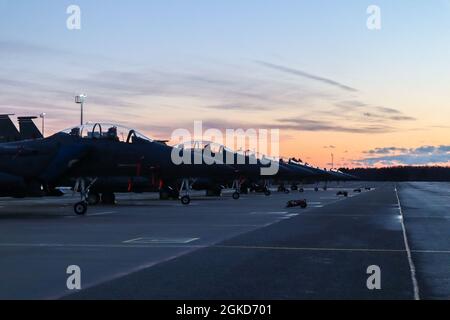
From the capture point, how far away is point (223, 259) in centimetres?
1013

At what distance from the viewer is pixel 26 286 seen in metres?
7.79

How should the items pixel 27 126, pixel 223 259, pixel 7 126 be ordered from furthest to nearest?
pixel 27 126, pixel 7 126, pixel 223 259

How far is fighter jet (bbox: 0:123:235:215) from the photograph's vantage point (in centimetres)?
2019

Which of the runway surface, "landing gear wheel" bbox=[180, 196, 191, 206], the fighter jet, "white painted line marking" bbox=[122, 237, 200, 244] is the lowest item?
the runway surface

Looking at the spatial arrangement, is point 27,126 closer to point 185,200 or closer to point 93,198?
point 93,198

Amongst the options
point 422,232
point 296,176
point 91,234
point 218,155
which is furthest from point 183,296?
point 296,176

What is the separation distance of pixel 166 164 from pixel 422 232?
11.8 m

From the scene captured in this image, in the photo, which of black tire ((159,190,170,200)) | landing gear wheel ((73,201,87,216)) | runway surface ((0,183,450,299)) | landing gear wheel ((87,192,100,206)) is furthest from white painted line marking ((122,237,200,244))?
black tire ((159,190,170,200))

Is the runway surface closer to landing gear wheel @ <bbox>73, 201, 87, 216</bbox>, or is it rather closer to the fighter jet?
the fighter jet

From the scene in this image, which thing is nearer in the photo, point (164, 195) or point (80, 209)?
point (80, 209)

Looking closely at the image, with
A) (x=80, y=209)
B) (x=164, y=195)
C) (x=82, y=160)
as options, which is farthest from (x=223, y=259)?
(x=164, y=195)

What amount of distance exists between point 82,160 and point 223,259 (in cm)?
1281

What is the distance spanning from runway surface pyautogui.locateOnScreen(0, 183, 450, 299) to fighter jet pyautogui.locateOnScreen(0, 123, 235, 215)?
2916mm
